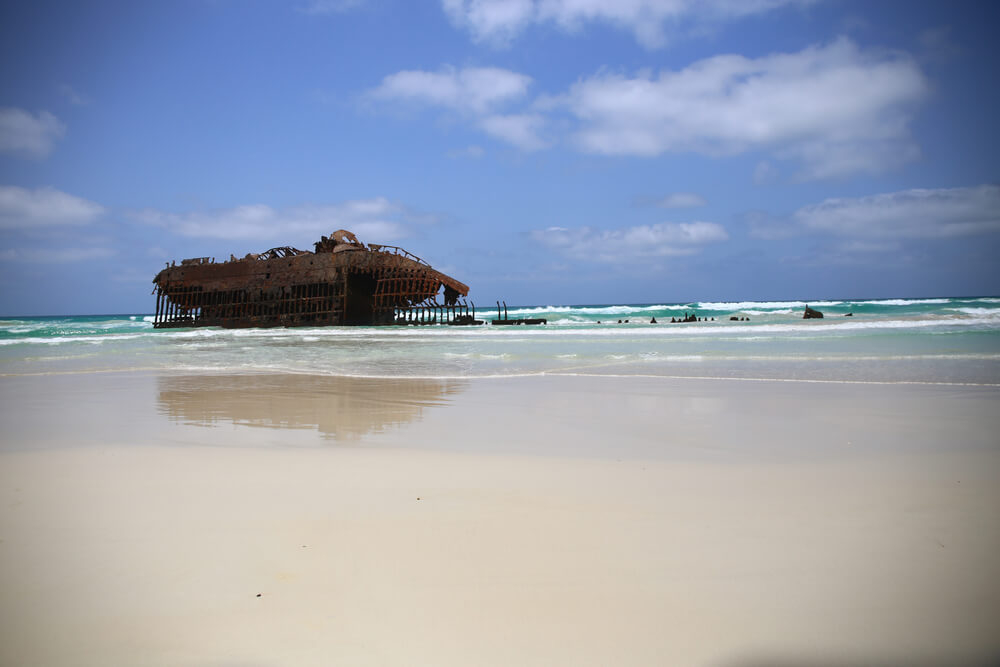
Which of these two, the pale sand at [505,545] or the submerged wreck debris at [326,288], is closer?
the pale sand at [505,545]

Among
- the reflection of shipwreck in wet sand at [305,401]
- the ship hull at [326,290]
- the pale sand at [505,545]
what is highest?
the ship hull at [326,290]

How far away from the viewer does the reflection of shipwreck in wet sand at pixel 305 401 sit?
515 cm

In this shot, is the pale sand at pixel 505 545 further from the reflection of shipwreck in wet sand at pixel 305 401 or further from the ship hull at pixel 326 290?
the ship hull at pixel 326 290

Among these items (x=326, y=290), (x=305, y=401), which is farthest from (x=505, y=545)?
(x=326, y=290)

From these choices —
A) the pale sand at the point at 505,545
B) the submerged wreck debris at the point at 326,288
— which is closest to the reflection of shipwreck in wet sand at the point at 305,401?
the pale sand at the point at 505,545

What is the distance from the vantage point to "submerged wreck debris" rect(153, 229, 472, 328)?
2950cm

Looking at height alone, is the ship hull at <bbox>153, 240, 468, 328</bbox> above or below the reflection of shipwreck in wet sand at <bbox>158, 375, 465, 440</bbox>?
above

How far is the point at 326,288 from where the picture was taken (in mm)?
30281

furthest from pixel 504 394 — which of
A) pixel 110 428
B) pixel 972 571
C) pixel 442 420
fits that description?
pixel 972 571

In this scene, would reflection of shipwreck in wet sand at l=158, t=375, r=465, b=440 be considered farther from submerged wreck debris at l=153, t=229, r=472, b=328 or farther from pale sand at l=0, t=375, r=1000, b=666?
submerged wreck debris at l=153, t=229, r=472, b=328

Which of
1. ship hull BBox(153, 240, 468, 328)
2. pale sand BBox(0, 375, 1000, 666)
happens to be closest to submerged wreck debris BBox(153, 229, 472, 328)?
ship hull BBox(153, 240, 468, 328)

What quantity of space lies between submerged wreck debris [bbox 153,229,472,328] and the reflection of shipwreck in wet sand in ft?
63.7

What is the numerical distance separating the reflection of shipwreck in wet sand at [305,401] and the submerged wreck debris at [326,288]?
765 inches

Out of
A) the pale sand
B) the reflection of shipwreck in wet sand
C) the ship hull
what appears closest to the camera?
the pale sand
